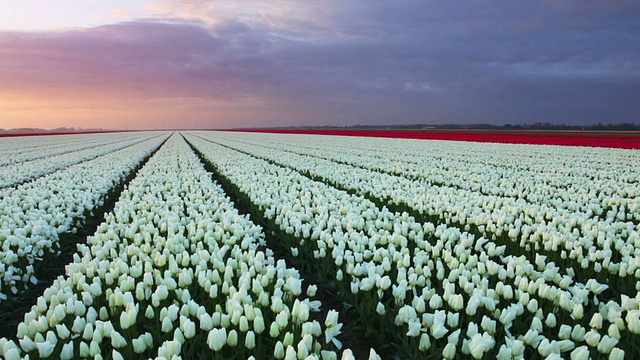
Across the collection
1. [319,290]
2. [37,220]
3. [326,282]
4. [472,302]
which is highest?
[472,302]

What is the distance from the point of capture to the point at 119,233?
6.92 metres

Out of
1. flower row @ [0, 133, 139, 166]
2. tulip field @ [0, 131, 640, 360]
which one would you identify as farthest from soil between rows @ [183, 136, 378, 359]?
flower row @ [0, 133, 139, 166]

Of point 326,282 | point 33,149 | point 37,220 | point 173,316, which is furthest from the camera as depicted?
point 33,149

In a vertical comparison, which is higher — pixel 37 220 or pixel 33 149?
pixel 33 149

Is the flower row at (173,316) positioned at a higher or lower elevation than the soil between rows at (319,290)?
higher

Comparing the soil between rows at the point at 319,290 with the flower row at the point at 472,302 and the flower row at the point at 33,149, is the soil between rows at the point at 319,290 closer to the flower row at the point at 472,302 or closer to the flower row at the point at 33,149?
the flower row at the point at 472,302

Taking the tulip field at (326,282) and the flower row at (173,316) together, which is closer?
the flower row at (173,316)

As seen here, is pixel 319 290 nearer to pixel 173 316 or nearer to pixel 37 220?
pixel 173 316

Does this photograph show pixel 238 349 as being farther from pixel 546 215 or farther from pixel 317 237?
pixel 546 215

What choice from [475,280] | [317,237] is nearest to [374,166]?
[317,237]

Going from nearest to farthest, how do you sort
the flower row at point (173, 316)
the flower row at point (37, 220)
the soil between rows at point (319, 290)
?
the flower row at point (173, 316) < the soil between rows at point (319, 290) < the flower row at point (37, 220)

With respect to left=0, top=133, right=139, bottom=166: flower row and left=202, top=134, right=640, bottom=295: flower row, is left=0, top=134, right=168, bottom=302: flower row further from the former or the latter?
left=0, top=133, right=139, bottom=166: flower row

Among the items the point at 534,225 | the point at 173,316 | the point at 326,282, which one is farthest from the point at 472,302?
the point at 534,225

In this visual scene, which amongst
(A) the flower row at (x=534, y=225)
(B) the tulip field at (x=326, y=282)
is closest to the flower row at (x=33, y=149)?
(B) the tulip field at (x=326, y=282)
